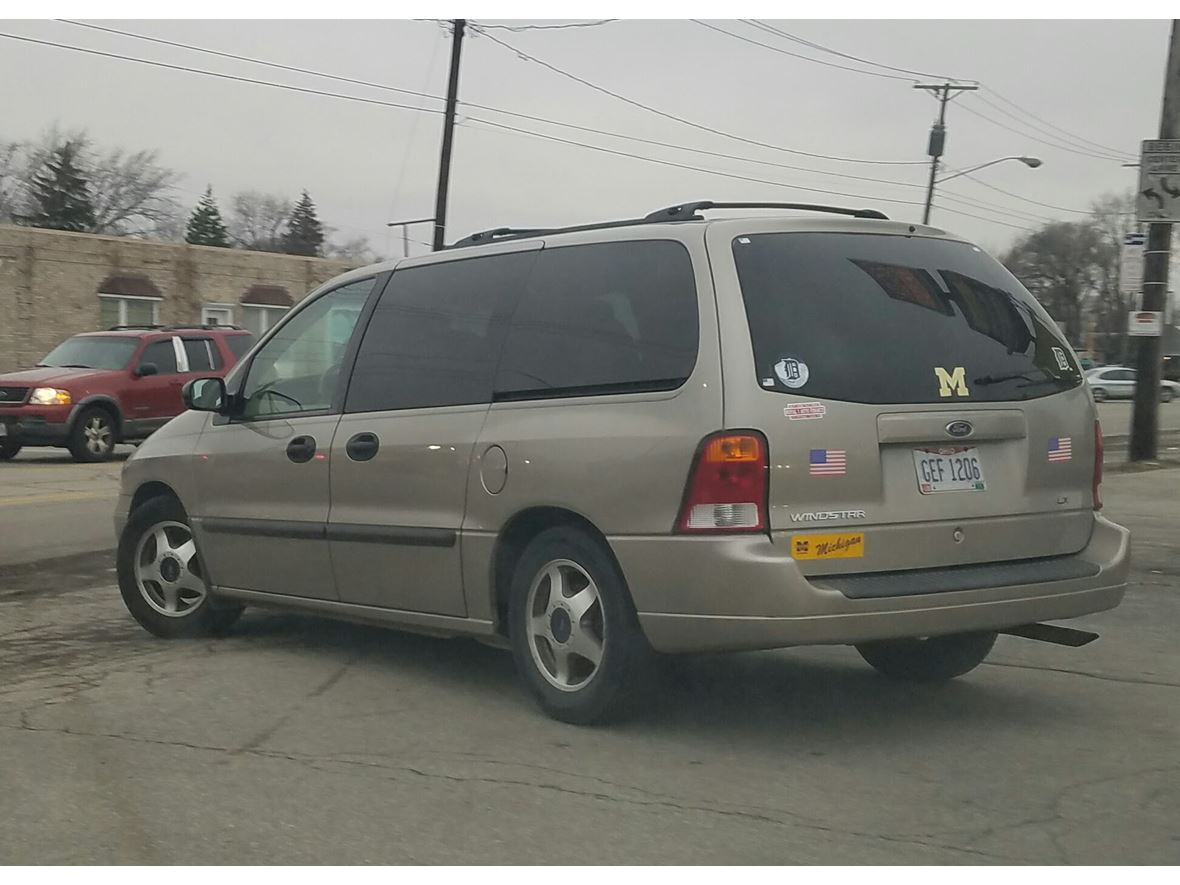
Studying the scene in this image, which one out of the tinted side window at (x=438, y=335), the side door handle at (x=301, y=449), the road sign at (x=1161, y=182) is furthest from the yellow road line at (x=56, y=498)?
the road sign at (x=1161, y=182)

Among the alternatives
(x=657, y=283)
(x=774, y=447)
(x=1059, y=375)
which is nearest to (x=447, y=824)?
(x=774, y=447)

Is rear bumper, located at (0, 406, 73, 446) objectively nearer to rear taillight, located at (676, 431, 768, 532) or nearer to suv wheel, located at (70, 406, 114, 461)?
suv wheel, located at (70, 406, 114, 461)

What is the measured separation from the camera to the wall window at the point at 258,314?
46.2 metres

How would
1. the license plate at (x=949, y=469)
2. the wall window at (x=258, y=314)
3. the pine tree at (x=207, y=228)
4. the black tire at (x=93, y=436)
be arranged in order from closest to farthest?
the license plate at (x=949, y=469)
the black tire at (x=93, y=436)
the wall window at (x=258, y=314)
the pine tree at (x=207, y=228)

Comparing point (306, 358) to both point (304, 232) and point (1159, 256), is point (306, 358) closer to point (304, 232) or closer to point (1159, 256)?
point (1159, 256)

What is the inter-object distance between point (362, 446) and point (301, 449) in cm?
45

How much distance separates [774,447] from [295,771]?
6.06 ft

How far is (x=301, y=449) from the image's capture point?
6371 millimetres

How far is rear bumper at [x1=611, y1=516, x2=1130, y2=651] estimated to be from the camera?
4.69 metres

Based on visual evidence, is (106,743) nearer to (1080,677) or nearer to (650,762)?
(650,762)

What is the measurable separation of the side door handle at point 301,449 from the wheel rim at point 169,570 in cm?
91

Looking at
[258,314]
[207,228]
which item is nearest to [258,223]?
[207,228]

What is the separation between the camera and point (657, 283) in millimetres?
5160

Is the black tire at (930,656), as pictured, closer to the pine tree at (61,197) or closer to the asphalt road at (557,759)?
the asphalt road at (557,759)
